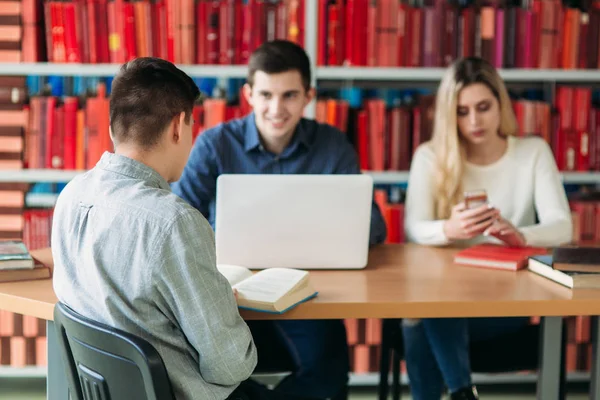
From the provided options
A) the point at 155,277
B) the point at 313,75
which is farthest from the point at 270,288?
the point at 313,75

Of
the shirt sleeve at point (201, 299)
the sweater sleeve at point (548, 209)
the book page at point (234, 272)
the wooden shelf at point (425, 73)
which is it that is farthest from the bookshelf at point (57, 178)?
the shirt sleeve at point (201, 299)

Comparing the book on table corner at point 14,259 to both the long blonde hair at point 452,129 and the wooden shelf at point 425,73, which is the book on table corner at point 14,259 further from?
the wooden shelf at point 425,73

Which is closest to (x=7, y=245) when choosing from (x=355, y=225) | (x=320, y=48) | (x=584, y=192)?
(x=355, y=225)

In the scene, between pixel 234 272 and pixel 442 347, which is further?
pixel 442 347

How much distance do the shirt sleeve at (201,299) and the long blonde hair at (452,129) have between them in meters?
1.23

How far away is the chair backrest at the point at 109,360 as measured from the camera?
1.16 metres

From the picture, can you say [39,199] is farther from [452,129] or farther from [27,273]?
[452,129]

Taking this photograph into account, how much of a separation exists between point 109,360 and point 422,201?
1379mm

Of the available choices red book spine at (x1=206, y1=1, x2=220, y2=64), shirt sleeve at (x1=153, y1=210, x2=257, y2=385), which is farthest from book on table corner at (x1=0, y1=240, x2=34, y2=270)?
red book spine at (x1=206, y1=1, x2=220, y2=64)

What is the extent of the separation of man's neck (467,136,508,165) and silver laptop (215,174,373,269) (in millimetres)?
841

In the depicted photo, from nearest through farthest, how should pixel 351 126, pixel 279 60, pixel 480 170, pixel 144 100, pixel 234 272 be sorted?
1. pixel 144 100
2. pixel 234 272
3. pixel 279 60
4. pixel 480 170
5. pixel 351 126

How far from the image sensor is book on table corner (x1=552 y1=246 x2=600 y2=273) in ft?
5.70

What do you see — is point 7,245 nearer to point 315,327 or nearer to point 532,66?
point 315,327

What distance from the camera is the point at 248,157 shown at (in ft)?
7.76
